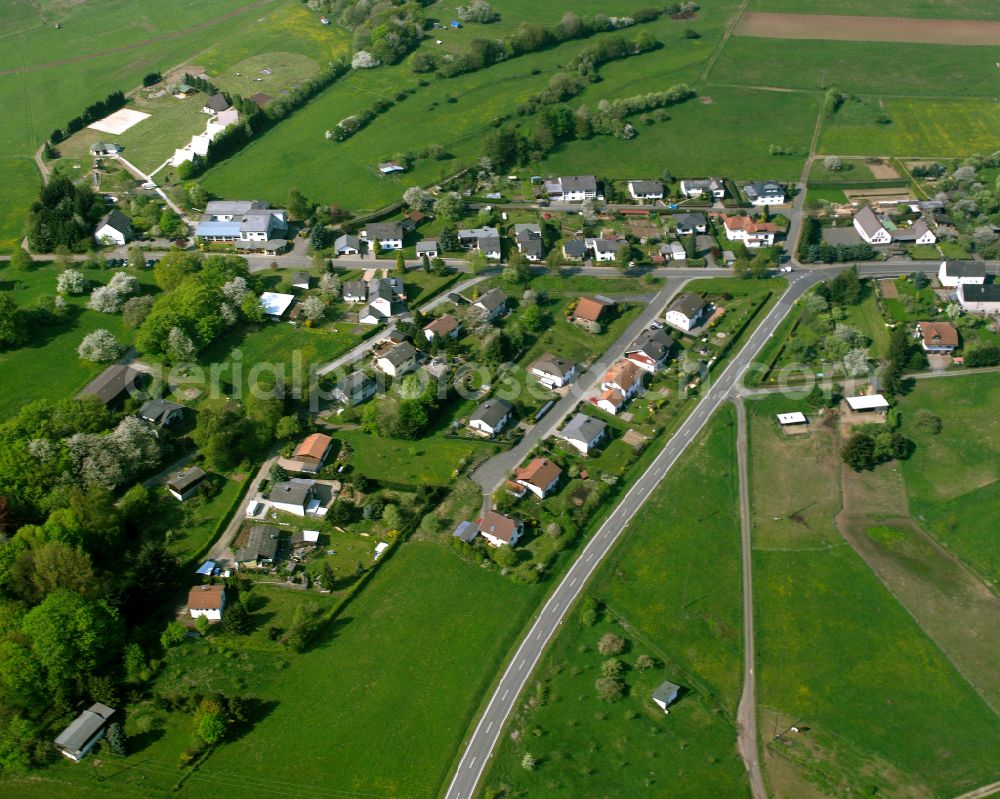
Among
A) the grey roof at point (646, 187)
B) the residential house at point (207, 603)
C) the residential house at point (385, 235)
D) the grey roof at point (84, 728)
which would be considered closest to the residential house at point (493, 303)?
the residential house at point (385, 235)

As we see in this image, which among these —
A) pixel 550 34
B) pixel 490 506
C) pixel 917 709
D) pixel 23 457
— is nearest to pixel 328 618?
pixel 490 506

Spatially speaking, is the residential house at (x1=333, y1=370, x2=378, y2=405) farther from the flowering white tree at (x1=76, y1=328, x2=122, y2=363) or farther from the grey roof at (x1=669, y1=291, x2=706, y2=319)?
the grey roof at (x1=669, y1=291, x2=706, y2=319)

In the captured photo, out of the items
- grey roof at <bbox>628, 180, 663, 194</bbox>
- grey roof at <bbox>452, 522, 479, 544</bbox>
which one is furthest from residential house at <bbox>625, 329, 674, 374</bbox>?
grey roof at <bbox>628, 180, 663, 194</bbox>

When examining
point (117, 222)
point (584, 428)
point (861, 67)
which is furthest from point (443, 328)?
point (861, 67)

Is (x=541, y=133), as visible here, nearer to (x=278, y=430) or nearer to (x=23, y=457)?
(x=278, y=430)

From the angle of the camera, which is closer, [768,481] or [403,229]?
[768,481]

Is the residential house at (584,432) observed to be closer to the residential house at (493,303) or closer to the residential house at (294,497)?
the residential house at (493,303)
